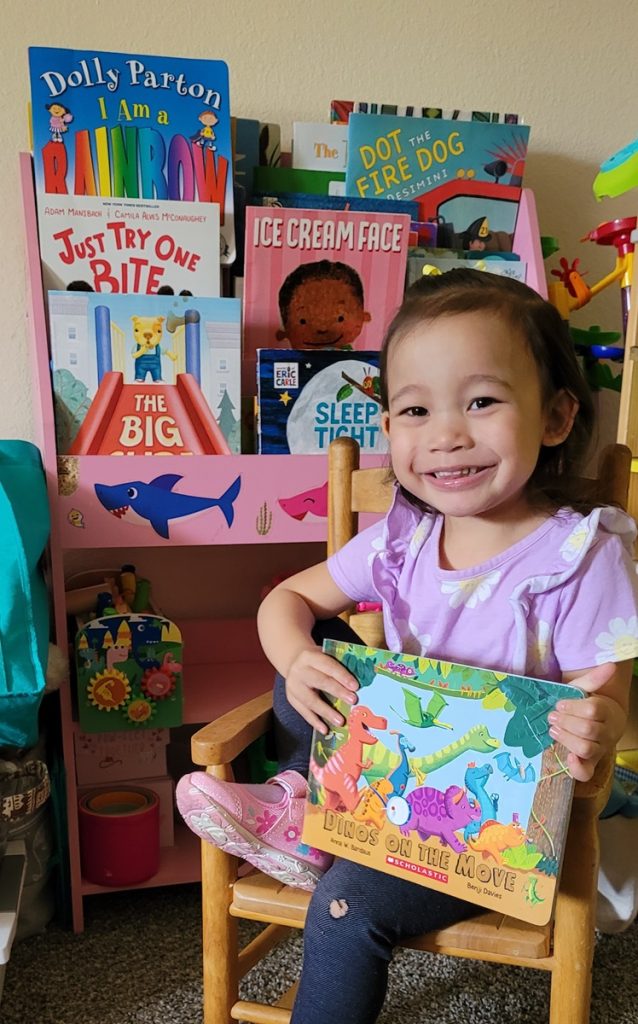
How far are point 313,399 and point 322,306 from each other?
0.43 ft

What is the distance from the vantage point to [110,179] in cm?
105

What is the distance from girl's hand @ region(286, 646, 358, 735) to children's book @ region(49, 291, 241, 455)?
40 cm

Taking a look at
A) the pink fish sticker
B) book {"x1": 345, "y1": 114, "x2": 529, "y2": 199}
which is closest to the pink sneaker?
the pink fish sticker

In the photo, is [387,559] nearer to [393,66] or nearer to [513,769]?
[513,769]

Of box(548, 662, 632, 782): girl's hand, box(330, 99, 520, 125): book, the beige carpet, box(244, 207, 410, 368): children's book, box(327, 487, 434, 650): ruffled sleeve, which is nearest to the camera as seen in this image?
box(548, 662, 632, 782): girl's hand

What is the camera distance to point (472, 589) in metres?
0.77

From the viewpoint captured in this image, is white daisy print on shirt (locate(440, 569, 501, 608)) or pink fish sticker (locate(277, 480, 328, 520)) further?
pink fish sticker (locate(277, 480, 328, 520))

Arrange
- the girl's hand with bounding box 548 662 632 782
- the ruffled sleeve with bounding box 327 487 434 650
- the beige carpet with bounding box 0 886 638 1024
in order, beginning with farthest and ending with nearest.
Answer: the beige carpet with bounding box 0 886 638 1024
the ruffled sleeve with bounding box 327 487 434 650
the girl's hand with bounding box 548 662 632 782

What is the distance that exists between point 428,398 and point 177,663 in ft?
1.87

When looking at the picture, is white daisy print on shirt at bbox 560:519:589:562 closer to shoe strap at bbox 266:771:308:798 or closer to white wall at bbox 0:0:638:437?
shoe strap at bbox 266:771:308:798

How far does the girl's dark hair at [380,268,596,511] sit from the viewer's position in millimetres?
719

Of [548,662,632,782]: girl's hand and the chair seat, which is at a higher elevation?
[548,662,632,782]: girl's hand

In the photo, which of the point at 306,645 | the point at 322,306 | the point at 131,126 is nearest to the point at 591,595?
the point at 306,645

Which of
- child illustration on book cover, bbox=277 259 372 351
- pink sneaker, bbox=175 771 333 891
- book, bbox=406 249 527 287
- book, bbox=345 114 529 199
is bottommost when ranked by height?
pink sneaker, bbox=175 771 333 891
